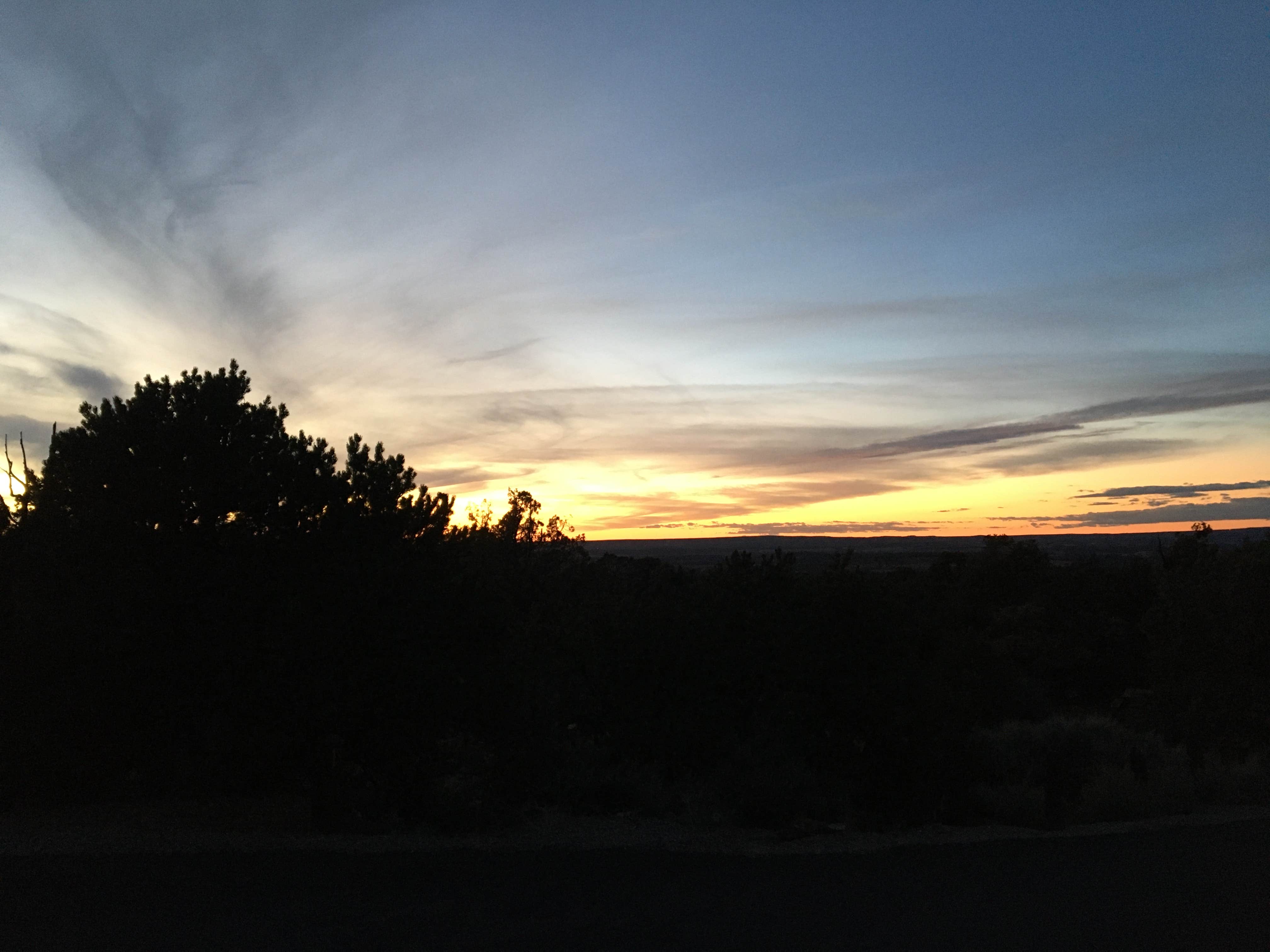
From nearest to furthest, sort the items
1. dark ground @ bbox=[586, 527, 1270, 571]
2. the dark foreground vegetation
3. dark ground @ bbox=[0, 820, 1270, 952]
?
dark ground @ bbox=[0, 820, 1270, 952]
the dark foreground vegetation
dark ground @ bbox=[586, 527, 1270, 571]

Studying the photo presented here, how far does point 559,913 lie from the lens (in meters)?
8.20

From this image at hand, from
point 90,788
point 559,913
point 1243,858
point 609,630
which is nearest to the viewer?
point 559,913

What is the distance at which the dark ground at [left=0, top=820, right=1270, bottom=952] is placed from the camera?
743cm

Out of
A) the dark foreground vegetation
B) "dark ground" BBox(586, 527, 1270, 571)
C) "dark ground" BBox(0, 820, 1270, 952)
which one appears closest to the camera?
"dark ground" BBox(0, 820, 1270, 952)

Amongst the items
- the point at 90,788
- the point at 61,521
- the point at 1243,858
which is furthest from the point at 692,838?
the point at 61,521

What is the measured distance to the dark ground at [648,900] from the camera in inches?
293

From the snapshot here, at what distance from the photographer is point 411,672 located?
12266mm

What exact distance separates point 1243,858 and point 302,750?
33.8ft

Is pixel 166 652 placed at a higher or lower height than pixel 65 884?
higher

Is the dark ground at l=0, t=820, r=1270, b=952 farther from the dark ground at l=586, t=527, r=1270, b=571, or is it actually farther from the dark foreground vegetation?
the dark ground at l=586, t=527, r=1270, b=571

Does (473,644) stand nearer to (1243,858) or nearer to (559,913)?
(559,913)

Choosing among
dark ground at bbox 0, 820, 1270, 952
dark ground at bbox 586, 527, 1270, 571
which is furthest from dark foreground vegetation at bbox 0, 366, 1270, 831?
dark ground at bbox 586, 527, 1270, 571

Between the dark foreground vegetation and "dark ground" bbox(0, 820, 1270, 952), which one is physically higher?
the dark foreground vegetation

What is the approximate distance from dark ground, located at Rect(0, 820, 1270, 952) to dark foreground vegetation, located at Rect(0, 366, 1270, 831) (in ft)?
6.79
